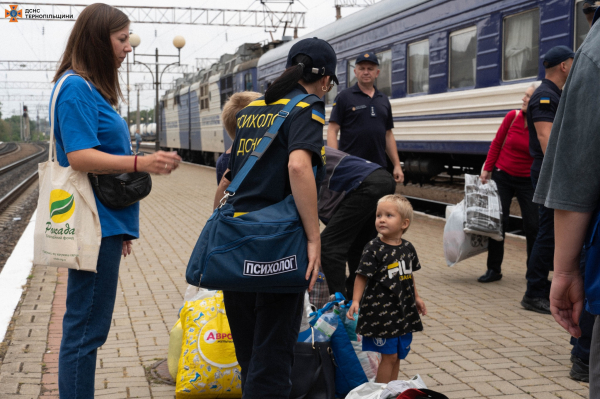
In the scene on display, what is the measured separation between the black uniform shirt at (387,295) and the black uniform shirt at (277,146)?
0.95 metres

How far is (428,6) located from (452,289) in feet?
17.2

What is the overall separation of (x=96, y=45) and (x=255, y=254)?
41.4 inches

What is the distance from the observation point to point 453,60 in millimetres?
9812

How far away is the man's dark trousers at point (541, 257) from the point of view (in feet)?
16.9

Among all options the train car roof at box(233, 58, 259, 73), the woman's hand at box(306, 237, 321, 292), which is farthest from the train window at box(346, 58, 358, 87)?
the woman's hand at box(306, 237, 321, 292)

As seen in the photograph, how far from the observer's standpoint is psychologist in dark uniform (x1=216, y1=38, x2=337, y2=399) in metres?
2.59

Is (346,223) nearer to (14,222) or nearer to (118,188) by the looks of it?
(118,188)

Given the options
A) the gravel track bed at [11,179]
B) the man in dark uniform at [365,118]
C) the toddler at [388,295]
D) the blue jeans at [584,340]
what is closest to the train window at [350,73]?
the man in dark uniform at [365,118]

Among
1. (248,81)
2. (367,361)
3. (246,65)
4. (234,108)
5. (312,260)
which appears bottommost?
(367,361)

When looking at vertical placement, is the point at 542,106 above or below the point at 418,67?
below

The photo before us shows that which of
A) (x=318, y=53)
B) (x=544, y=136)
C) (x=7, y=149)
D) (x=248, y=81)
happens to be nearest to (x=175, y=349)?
(x=318, y=53)

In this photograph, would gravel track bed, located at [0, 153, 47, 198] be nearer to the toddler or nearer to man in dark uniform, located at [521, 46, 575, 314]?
man in dark uniform, located at [521, 46, 575, 314]

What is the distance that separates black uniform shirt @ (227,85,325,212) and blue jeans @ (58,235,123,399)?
0.57 metres

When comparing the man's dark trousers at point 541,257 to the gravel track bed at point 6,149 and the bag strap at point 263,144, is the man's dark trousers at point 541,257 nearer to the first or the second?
the bag strap at point 263,144
